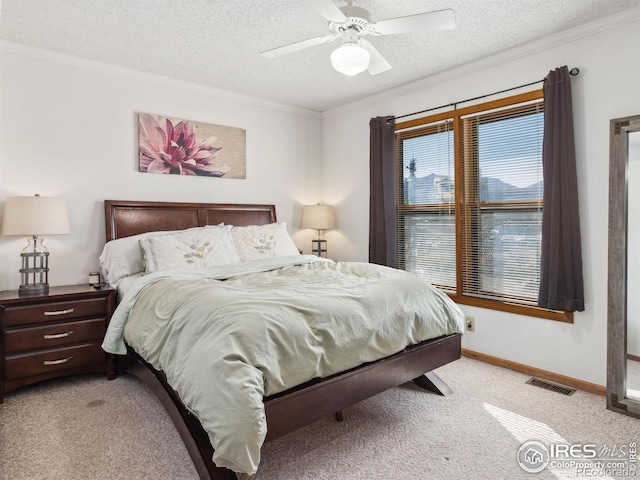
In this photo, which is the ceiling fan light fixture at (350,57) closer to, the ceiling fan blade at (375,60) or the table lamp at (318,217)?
the ceiling fan blade at (375,60)

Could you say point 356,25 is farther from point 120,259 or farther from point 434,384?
point 120,259

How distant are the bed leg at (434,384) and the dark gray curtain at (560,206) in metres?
0.96

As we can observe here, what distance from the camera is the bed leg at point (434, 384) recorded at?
2.68m

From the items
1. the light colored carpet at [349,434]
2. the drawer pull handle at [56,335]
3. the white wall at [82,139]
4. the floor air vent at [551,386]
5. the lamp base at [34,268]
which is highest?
the white wall at [82,139]

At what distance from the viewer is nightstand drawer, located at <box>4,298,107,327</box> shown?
2609 millimetres

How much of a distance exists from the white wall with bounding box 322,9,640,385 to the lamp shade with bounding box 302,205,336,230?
163 centimetres

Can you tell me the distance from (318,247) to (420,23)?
116 inches

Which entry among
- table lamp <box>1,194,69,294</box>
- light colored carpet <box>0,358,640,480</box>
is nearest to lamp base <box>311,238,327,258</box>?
light colored carpet <box>0,358,640,480</box>

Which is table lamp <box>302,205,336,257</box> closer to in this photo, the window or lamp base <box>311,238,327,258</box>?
→ lamp base <box>311,238,327,258</box>

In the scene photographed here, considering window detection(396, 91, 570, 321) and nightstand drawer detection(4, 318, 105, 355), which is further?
window detection(396, 91, 570, 321)

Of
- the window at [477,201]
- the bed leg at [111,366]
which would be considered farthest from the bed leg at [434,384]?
the bed leg at [111,366]

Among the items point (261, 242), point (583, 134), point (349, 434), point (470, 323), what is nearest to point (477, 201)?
point (583, 134)

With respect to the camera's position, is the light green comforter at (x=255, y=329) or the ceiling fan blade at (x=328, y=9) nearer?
the light green comforter at (x=255, y=329)

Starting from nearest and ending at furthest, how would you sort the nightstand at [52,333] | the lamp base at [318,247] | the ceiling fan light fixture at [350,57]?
the ceiling fan light fixture at [350,57], the nightstand at [52,333], the lamp base at [318,247]
